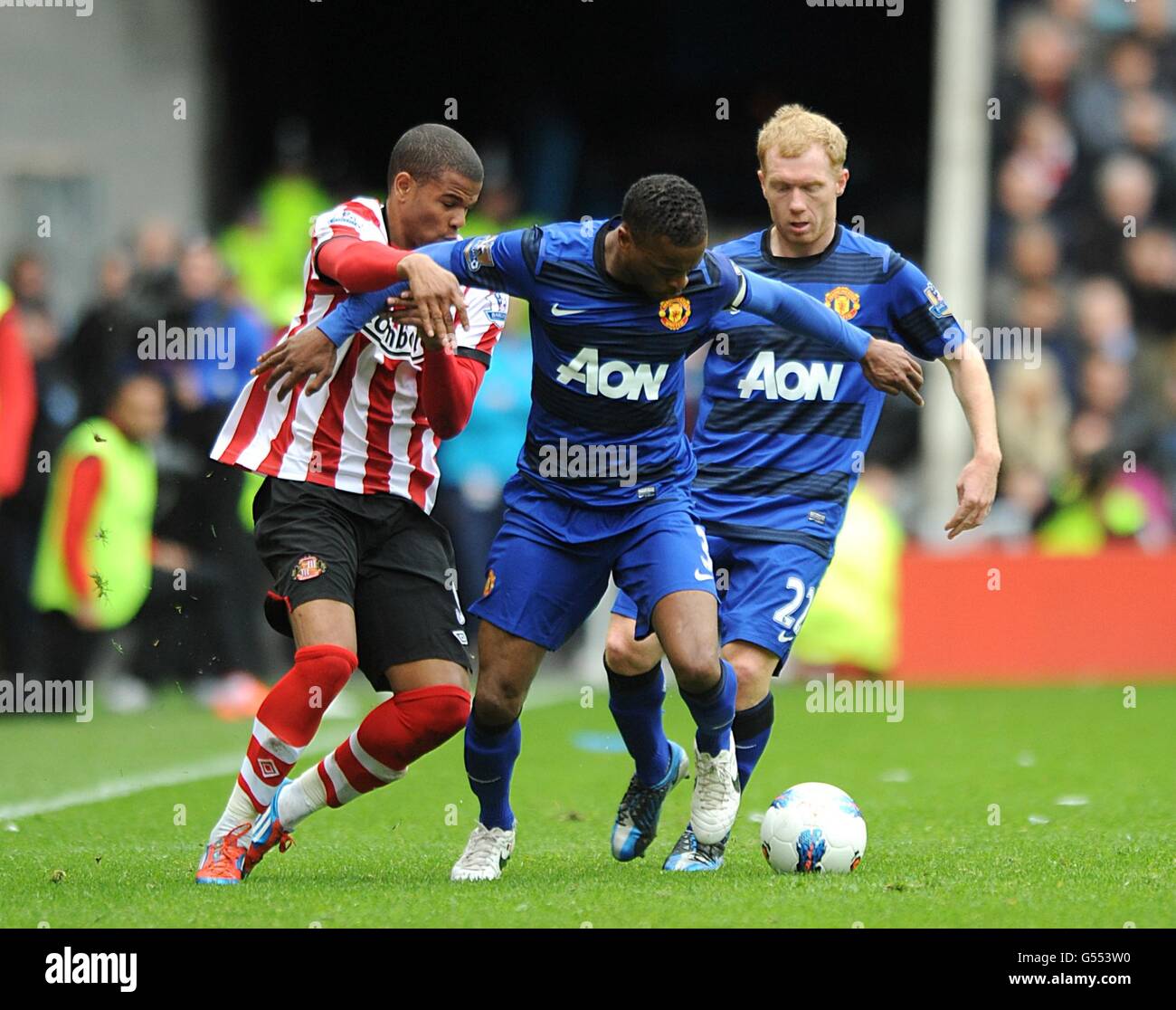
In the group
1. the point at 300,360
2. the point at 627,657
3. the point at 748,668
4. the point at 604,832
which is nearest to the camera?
the point at 300,360

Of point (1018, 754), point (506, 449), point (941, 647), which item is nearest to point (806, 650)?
point (941, 647)

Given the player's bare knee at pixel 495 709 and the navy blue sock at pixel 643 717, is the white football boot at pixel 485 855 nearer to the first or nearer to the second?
the player's bare knee at pixel 495 709

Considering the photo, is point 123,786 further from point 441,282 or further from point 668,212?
point 668,212

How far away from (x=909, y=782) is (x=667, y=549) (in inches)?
122

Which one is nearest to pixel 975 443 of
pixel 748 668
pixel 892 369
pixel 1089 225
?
pixel 892 369

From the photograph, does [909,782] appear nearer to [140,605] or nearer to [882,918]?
[882,918]

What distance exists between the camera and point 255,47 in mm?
19234

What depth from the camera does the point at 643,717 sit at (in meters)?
6.39

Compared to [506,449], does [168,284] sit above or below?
above

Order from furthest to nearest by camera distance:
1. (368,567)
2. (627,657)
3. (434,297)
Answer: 1. (627,657)
2. (368,567)
3. (434,297)

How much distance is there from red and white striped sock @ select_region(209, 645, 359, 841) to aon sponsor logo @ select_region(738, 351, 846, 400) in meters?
1.80

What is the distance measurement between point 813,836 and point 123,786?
360cm

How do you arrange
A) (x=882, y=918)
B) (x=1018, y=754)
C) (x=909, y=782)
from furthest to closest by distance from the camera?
(x=1018, y=754)
(x=909, y=782)
(x=882, y=918)

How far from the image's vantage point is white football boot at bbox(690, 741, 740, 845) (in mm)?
6027
